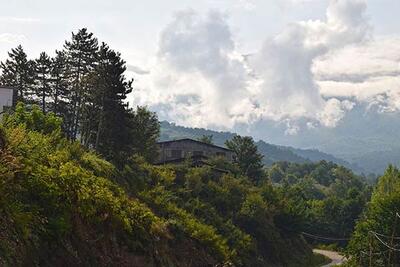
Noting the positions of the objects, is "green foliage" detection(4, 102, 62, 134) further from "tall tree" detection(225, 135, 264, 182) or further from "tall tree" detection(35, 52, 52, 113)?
"tall tree" detection(225, 135, 264, 182)

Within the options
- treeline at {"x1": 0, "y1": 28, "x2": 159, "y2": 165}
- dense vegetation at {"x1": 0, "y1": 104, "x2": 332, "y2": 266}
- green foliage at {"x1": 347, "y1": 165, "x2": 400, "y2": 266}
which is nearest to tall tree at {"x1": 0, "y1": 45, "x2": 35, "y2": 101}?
treeline at {"x1": 0, "y1": 28, "x2": 159, "y2": 165}

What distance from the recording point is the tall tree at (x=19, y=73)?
68.2 metres

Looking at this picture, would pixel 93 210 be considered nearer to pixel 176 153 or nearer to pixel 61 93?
pixel 61 93

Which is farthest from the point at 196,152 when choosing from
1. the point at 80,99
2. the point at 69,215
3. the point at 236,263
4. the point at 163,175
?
the point at 69,215

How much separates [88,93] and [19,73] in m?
17.4

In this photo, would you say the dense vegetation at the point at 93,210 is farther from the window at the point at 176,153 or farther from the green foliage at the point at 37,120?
the window at the point at 176,153

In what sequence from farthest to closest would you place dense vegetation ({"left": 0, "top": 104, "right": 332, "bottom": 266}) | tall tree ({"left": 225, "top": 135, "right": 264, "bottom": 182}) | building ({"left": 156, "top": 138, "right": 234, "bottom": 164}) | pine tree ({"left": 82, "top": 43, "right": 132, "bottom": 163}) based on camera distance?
tall tree ({"left": 225, "top": 135, "right": 264, "bottom": 182}) < building ({"left": 156, "top": 138, "right": 234, "bottom": 164}) < pine tree ({"left": 82, "top": 43, "right": 132, "bottom": 163}) < dense vegetation ({"left": 0, "top": 104, "right": 332, "bottom": 266})

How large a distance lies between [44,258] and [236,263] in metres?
32.7

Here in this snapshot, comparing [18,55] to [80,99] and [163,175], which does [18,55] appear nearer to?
[80,99]

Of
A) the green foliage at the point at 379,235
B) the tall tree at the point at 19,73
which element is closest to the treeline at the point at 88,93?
the tall tree at the point at 19,73

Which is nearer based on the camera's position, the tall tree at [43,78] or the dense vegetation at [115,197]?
the dense vegetation at [115,197]

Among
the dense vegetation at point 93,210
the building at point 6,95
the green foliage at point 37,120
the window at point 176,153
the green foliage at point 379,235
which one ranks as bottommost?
the green foliage at point 379,235

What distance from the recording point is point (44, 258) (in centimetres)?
1362

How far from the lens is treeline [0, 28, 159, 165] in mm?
50906
